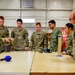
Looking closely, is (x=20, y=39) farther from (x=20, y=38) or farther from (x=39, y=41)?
(x=39, y=41)

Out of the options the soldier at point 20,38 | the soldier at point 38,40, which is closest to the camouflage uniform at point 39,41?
the soldier at point 38,40

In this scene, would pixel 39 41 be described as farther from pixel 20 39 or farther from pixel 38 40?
pixel 20 39

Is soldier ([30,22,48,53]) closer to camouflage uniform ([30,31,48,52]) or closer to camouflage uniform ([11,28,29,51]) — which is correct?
camouflage uniform ([30,31,48,52])

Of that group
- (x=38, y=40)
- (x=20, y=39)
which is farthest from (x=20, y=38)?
(x=38, y=40)

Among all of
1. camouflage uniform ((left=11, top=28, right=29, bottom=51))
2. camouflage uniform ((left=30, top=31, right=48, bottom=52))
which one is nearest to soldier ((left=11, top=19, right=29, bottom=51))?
camouflage uniform ((left=11, top=28, right=29, bottom=51))

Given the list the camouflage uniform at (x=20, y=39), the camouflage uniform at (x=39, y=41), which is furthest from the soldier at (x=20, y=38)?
the camouflage uniform at (x=39, y=41)

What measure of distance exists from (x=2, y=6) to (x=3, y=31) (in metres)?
3.75

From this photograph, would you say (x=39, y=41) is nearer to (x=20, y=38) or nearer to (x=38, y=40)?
(x=38, y=40)

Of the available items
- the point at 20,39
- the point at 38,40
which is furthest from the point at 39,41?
the point at 20,39

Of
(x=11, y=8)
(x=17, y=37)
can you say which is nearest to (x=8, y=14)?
(x=11, y=8)

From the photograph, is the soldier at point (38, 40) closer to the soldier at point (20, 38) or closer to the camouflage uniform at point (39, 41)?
the camouflage uniform at point (39, 41)

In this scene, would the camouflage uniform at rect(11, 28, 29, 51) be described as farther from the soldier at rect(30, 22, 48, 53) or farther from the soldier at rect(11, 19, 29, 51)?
the soldier at rect(30, 22, 48, 53)

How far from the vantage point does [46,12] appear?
25.6 feet

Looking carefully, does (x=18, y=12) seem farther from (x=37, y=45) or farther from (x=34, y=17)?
(x=37, y=45)
